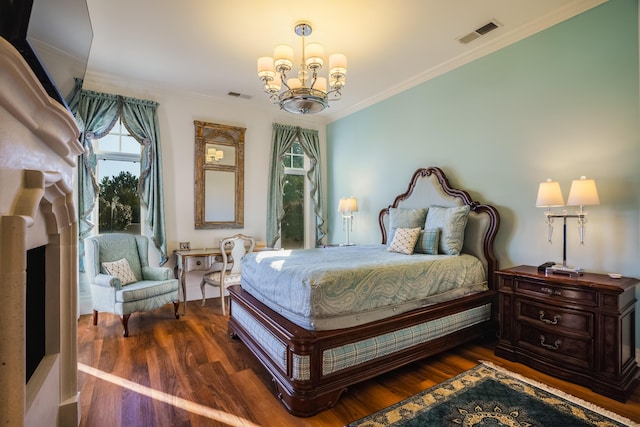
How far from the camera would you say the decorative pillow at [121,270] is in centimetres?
359

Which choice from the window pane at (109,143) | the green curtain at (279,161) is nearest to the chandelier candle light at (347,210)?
the green curtain at (279,161)

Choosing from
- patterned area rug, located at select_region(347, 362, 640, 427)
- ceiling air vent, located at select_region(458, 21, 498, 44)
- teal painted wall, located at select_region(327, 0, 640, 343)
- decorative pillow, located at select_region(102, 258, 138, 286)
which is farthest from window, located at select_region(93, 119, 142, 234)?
ceiling air vent, located at select_region(458, 21, 498, 44)

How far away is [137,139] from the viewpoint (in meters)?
4.19

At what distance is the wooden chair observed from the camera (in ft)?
13.2

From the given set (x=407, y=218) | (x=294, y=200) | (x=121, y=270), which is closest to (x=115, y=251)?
(x=121, y=270)

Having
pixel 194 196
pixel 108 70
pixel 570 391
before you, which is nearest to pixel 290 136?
pixel 194 196

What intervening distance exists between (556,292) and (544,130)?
4.88ft

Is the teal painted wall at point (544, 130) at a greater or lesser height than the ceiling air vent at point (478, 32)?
lesser

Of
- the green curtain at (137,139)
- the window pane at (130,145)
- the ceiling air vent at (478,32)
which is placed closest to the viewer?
the ceiling air vent at (478,32)

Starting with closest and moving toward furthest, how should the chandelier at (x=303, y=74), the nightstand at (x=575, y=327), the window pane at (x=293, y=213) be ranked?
the nightstand at (x=575, y=327) < the chandelier at (x=303, y=74) < the window pane at (x=293, y=213)

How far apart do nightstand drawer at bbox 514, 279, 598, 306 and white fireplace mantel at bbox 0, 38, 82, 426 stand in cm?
306

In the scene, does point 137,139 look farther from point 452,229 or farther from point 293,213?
point 452,229

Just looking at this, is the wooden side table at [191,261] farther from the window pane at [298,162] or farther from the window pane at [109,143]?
the window pane at [298,162]

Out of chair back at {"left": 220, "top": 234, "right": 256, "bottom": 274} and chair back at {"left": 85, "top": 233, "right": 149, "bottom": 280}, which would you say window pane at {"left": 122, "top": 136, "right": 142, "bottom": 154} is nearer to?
chair back at {"left": 85, "top": 233, "right": 149, "bottom": 280}
